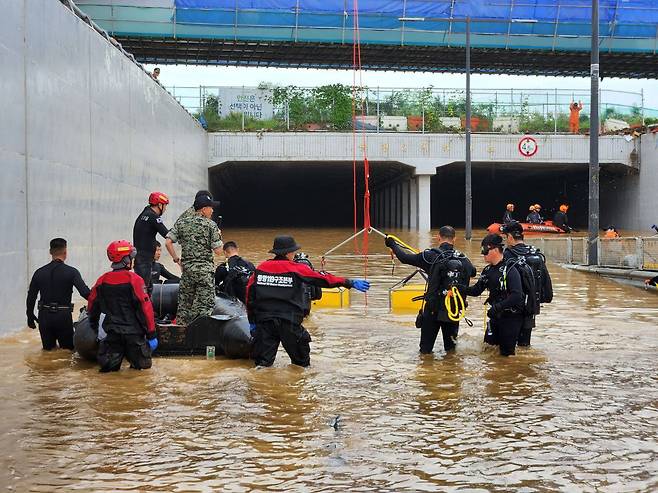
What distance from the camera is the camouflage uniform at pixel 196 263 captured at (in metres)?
9.76

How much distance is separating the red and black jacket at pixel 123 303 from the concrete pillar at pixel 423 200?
93.9 ft

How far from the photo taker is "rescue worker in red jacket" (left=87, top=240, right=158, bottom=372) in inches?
344

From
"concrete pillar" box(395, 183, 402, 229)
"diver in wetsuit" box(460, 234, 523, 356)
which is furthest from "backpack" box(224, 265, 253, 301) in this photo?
"concrete pillar" box(395, 183, 402, 229)

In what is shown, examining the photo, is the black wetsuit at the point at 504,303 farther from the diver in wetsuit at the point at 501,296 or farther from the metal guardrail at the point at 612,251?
the metal guardrail at the point at 612,251

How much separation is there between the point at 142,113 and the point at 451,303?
1258 cm

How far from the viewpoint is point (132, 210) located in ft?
60.4

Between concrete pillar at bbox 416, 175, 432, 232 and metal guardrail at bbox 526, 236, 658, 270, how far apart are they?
506 inches

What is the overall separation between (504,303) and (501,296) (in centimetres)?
21

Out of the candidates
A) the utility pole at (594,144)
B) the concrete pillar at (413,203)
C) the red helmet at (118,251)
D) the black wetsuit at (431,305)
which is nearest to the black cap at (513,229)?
the black wetsuit at (431,305)

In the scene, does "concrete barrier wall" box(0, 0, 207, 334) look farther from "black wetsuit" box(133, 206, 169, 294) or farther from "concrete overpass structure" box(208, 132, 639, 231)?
"concrete overpass structure" box(208, 132, 639, 231)

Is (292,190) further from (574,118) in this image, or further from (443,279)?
(443,279)

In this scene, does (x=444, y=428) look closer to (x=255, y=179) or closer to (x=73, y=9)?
(x=73, y=9)

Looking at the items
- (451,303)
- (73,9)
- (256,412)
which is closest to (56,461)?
(256,412)

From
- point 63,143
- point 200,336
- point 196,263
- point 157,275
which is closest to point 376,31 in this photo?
point 63,143
